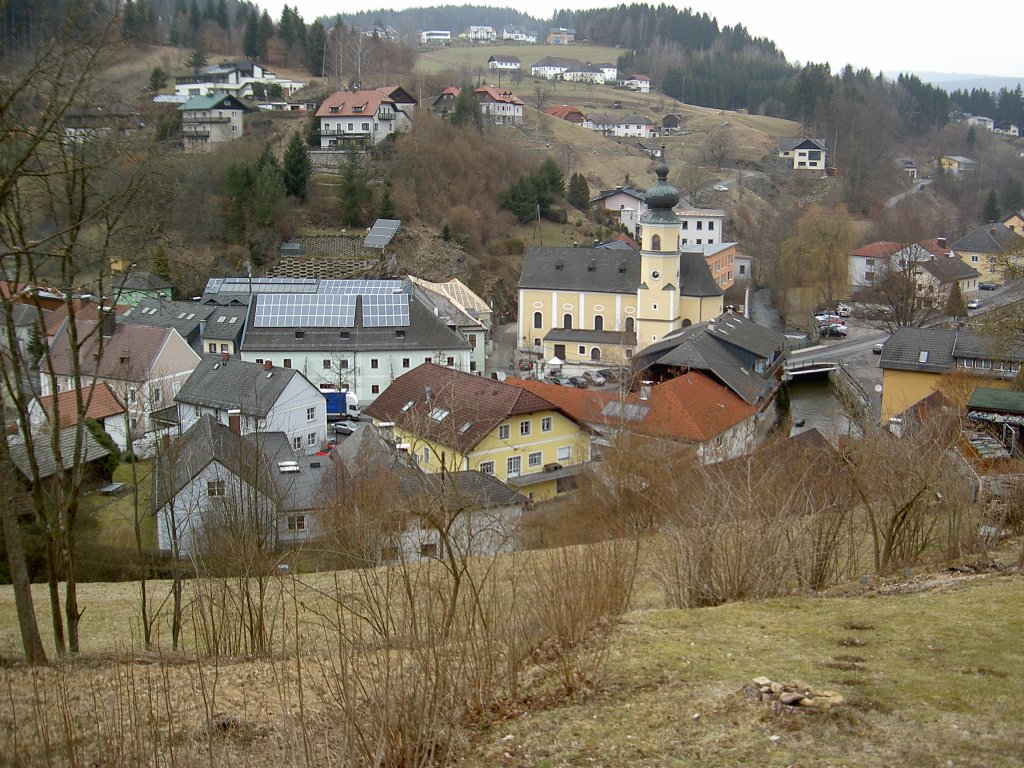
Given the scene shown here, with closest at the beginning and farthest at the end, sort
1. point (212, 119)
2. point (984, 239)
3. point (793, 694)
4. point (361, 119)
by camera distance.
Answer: point (793, 694)
point (361, 119)
point (984, 239)
point (212, 119)

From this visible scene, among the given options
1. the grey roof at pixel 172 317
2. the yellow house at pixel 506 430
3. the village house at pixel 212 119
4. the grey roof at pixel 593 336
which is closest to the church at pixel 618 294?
the grey roof at pixel 593 336

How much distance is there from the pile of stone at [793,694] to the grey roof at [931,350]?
2385 centimetres

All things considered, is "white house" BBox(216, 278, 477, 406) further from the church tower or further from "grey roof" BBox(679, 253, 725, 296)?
"grey roof" BBox(679, 253, 725, 296)

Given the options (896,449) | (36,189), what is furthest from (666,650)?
(36,189)

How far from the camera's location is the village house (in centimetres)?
6018

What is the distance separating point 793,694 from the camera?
20.1 ft

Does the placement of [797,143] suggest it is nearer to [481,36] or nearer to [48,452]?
[48,452]

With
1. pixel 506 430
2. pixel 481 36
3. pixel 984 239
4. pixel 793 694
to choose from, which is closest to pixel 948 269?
pixel 984 239

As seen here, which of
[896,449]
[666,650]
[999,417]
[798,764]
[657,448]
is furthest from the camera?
[999,417]

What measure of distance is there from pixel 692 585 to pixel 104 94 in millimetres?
7416

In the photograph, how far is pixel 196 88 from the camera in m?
70.5

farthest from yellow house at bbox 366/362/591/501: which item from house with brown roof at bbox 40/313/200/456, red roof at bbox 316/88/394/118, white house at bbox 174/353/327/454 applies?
red roof at bbox 316/88/394/118

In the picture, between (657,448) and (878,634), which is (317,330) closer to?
(657,448)

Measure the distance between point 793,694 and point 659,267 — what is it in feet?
119
